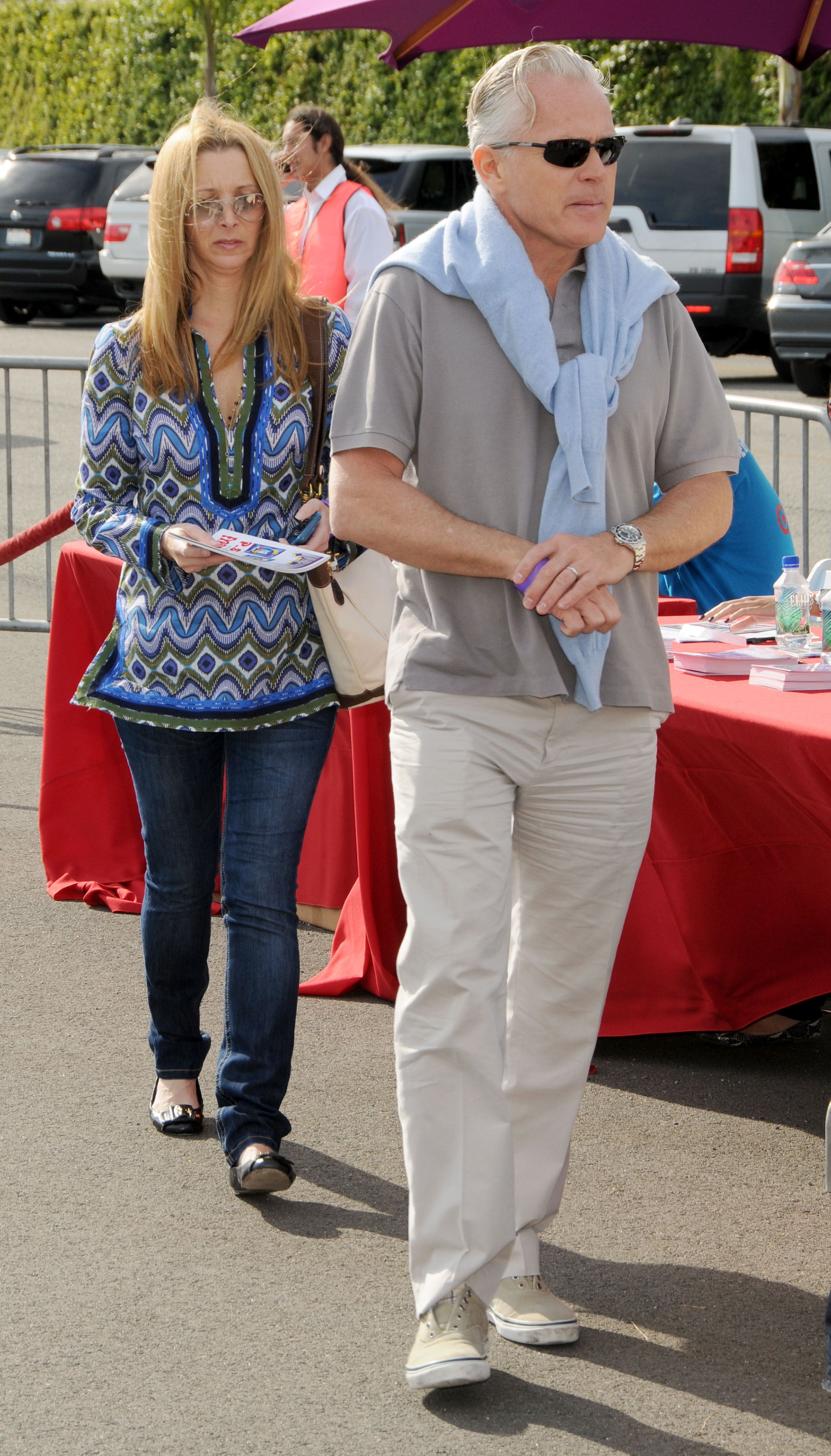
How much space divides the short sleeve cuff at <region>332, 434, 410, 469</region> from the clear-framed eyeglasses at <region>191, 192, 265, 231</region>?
753 mm

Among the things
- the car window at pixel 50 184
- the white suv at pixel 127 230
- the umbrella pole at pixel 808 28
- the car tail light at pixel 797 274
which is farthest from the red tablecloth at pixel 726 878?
the car window at pixel 50 184

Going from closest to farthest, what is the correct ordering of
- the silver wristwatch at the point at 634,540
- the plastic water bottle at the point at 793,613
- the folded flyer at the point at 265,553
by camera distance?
1. the silver wristwatch at the point at 634,540
2. the folded flyer at the point at 265,553
3. the plastic water bottle at the point at 793,613

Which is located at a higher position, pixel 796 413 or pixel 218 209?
pixel 218 209

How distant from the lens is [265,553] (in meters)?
3.30

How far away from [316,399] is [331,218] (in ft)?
17.3

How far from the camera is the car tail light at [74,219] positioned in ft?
67.8

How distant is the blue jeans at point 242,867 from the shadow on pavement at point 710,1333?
0.65 metres

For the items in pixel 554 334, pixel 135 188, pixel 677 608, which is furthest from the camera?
pixel 135 188

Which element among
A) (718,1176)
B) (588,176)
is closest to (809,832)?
(718,1176)

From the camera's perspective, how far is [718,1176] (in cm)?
367

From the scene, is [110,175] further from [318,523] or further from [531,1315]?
[531,1315]

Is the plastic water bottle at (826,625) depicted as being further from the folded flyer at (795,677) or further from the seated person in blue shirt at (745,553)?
the seated person in blue shirt at (745,553)

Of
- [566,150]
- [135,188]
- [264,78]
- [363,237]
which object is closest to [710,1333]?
[566,150]

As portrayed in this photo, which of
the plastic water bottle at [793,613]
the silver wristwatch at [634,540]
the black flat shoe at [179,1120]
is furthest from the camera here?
the plastic water bottle at [793,613]
